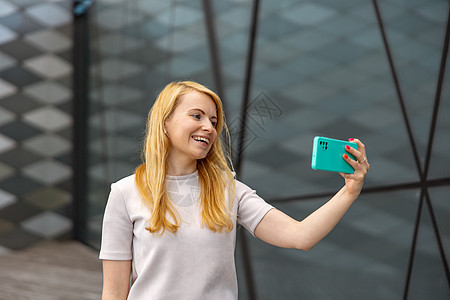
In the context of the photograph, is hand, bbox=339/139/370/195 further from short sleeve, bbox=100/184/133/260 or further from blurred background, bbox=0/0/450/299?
blurred background, bbox=0/0/450/299

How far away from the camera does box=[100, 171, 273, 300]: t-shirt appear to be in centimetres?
99

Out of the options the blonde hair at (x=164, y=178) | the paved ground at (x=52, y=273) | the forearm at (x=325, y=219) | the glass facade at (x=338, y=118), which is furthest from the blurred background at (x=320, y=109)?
the paved ground at (x=52, y=273)

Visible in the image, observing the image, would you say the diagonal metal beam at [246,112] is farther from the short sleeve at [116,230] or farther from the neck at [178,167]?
the short sleeve at [116,230]

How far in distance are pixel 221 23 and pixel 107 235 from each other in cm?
207

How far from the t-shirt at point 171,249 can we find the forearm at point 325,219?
16 centimetres

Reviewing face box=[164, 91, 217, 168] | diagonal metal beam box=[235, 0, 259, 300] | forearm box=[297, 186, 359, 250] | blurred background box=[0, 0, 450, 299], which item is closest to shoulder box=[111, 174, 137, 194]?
face box=[164, 91, 217, 168]

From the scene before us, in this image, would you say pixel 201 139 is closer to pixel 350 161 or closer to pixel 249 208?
pixel 249 208

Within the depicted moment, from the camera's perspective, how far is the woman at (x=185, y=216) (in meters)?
1.00

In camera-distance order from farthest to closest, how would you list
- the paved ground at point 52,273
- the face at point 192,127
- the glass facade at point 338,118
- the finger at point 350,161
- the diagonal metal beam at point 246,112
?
the paved ground at point 52,273, the diagonal metal beam at point 246,112, the glass facade at point 338,118, the face at point 192,127, the finger at point 350,161

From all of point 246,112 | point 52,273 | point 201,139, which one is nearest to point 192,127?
point 201,139

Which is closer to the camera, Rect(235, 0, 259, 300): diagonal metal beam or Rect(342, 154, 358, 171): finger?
Rect(342, 154, 358, 171): finger

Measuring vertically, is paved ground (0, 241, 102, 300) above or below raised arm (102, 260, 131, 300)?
below

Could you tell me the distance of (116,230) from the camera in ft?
3.37

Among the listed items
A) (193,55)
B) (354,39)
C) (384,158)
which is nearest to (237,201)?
(384,158)
